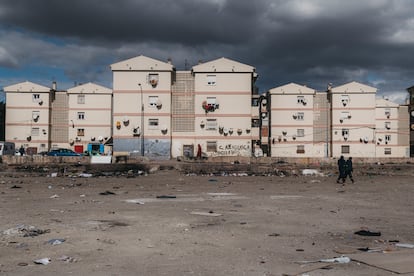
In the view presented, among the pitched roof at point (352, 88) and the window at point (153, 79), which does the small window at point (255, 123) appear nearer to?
the window at point (153, 79)

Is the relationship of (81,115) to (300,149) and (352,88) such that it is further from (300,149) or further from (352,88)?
(352,88)

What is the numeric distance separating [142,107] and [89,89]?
13.8 m

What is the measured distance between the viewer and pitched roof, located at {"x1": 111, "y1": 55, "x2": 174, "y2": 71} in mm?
54125

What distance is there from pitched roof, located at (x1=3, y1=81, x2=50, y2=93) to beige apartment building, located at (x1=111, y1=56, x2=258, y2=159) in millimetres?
→ 15968

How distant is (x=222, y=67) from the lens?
180 feet

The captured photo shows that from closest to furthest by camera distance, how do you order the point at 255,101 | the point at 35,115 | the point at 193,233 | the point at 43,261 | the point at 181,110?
the point at 43,261
the point at 193,233
the point at 181,110
the point at 255,101
the point at 35,115

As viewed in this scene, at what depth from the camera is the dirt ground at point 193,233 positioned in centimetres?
754

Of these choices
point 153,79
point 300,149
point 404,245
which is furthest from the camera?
point 300,149

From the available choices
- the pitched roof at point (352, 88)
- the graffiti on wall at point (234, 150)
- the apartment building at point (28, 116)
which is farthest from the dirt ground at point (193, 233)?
the apartment building at point (28, 116)

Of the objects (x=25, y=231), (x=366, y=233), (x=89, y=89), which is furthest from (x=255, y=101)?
(x=25, y=231)

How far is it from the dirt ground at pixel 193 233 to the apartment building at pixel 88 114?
4639cm

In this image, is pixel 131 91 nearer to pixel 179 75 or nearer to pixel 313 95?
pixel 179 75

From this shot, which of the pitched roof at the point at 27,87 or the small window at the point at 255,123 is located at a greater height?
the pitched roof at the point at 27,87

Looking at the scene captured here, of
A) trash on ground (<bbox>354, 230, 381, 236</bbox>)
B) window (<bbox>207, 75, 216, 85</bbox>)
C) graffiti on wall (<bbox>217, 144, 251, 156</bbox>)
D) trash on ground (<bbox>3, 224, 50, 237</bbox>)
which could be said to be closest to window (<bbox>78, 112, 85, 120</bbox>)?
window (<bbox>207, 75, 216, 85</bbox>)
